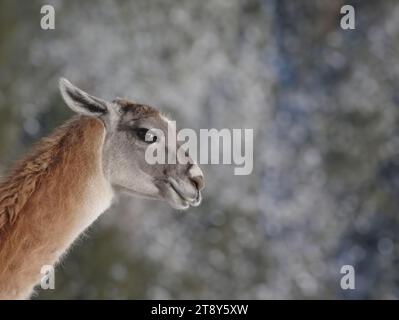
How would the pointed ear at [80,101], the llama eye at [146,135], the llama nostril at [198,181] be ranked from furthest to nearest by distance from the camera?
the llama eye at [146,135] → the llama nostril at [198,181] → the pointed ear at [80,101]

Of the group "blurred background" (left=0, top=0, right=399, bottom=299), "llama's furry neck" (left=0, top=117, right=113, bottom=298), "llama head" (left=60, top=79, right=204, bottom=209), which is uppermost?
"blurred background" (left=0, top=0, right=399, bottom=299)

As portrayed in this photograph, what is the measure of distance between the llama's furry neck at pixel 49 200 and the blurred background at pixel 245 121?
954 cm

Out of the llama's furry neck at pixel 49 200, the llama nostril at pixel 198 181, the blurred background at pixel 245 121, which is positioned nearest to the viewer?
the llama's furry neck at pixel 49 200

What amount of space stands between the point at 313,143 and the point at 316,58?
85.0 inches

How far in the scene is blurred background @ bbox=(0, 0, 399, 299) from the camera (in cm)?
1603

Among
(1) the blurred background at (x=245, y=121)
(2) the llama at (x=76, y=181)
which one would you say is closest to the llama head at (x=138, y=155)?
(2) the llama at (x=76, y=181)

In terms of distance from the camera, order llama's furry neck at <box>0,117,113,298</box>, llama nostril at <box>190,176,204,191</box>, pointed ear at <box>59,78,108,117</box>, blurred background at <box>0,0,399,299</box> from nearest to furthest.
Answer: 1. llama's furry neck at <box>0,117,113,298</box>
2. pointed ear at <box>59,78,108,117</box>
3. llama nostril at <box>190,176,204,191</box>
4. blurred background at <box>0,0,399,299</box>

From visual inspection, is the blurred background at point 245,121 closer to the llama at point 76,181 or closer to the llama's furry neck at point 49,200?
the llama at point 76,181

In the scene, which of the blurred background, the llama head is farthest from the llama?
the blurred background

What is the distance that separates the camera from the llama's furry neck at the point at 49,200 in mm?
4531

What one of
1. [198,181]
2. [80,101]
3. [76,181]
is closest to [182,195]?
[198,181]

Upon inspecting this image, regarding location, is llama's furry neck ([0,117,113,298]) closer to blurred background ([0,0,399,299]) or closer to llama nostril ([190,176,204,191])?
llama nostril ([190,176,204,191])

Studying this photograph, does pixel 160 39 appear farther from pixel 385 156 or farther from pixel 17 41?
pixel 385 156

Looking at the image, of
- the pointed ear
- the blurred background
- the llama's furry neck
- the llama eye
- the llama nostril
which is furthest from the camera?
the blurred background
